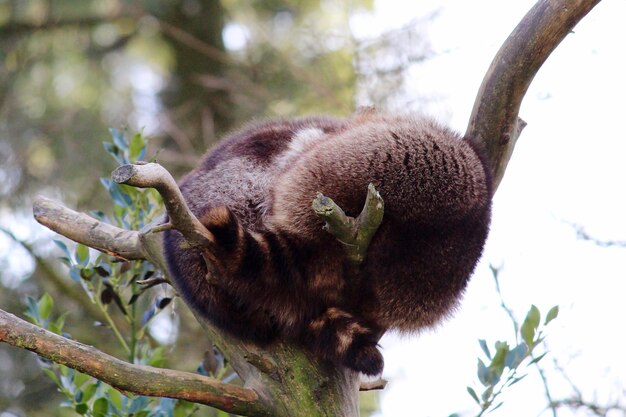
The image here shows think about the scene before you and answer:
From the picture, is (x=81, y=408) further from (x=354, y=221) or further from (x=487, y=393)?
(x=487, y=393)

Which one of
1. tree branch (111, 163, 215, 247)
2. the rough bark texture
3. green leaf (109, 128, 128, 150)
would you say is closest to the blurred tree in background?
green leaf (109, 128, 128, 150)

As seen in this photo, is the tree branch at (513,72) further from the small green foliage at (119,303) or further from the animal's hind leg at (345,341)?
the small green foliage at (119,303)

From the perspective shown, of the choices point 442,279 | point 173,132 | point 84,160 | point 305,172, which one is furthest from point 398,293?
point 84,160

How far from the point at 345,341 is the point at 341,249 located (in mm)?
328

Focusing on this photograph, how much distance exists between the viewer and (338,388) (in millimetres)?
2941

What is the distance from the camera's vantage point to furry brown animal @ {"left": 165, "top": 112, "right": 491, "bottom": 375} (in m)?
2.76

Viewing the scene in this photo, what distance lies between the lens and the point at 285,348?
117 inches

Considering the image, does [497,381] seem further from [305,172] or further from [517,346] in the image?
[305,172]

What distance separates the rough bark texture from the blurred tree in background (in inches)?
126

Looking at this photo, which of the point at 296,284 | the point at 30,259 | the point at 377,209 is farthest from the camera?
the point at 30,259

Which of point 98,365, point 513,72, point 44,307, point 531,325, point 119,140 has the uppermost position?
point 513,72

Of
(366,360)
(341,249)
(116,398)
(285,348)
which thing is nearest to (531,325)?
(366,360)

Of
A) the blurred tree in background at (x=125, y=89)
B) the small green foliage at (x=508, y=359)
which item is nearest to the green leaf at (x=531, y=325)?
the small green foliage at (x=508, y=359)

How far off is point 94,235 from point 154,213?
328 millimetres
